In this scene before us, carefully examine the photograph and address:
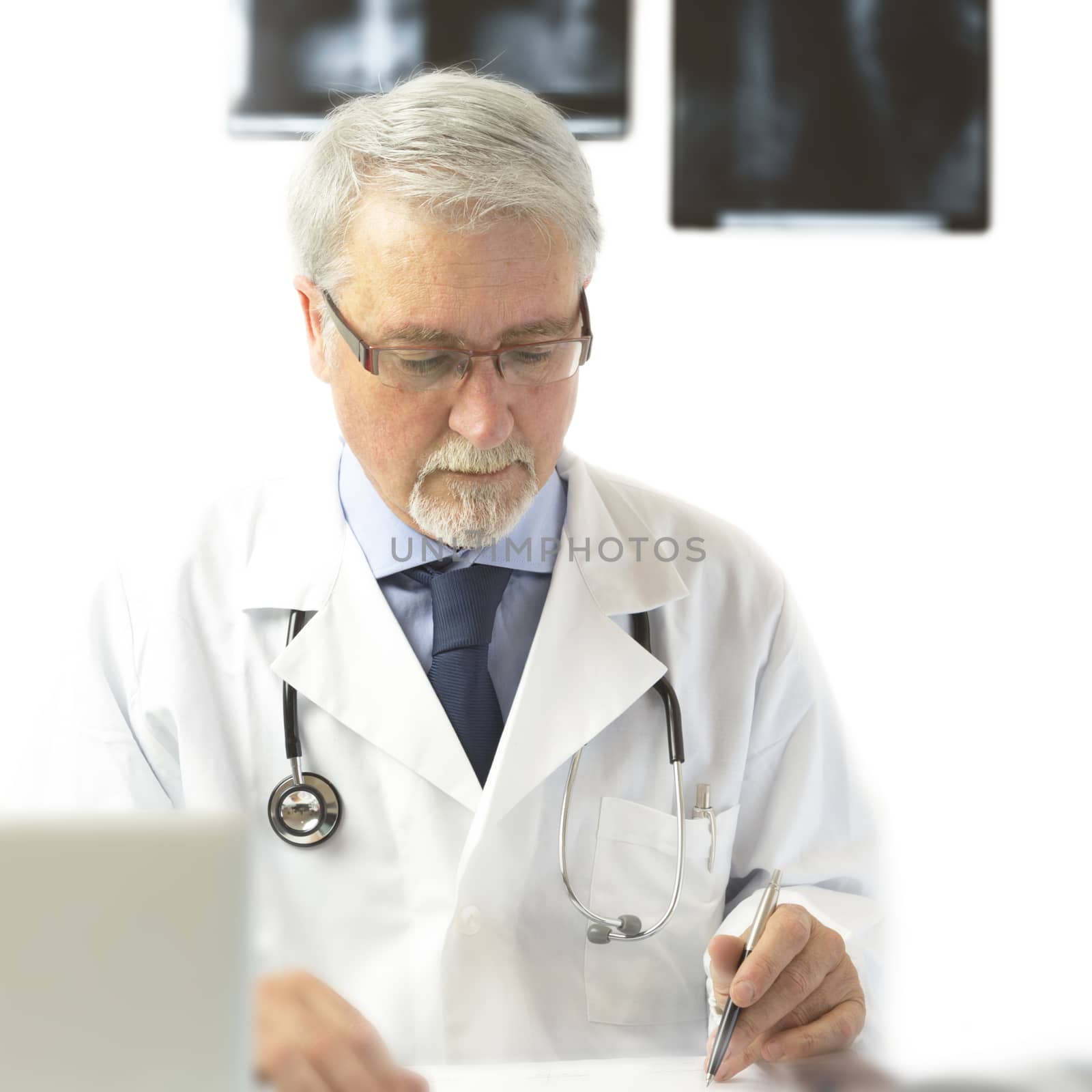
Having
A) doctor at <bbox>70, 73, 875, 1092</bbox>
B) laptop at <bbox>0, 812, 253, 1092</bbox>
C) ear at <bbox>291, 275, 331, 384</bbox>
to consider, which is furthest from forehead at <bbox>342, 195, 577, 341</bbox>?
laptop at <bbox>0, 812, 253, 1092</bbox>

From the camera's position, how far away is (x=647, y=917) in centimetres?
130

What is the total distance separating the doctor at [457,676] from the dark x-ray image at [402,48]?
2.23ft

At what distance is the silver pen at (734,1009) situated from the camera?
946 mm

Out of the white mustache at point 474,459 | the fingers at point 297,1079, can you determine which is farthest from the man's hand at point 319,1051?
the white mustache at point 474,459

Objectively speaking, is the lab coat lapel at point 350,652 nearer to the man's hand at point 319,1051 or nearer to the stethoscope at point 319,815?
the stethoscope at point 319,815

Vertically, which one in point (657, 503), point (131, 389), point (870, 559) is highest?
point (131, 389)

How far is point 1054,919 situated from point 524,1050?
1359 millimetres

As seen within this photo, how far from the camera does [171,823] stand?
57cm

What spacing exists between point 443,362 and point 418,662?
0.33m

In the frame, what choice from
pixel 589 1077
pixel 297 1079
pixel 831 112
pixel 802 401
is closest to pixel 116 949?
pixel 297 1079

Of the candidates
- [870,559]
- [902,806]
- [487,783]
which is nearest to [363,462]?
[487,783]

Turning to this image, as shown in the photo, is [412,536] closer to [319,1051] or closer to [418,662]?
[418,662]

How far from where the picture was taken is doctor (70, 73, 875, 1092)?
125cm

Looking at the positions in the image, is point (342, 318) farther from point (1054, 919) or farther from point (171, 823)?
point (1054, 919)
